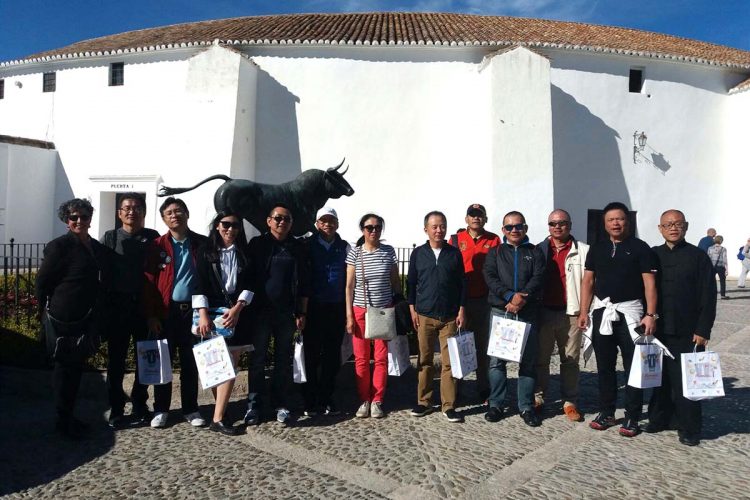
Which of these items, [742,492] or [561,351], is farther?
[561,351]

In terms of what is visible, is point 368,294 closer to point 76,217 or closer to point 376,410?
point 376,410

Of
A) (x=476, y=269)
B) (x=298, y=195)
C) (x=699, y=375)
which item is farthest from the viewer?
(x=298, y=195)

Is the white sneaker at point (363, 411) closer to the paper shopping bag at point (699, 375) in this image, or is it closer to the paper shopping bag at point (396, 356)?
the paper shopping bag at point (396, 356)

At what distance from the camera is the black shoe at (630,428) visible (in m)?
3.84

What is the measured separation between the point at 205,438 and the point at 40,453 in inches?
41.6

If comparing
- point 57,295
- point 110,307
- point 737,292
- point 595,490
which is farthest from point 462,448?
point 737,292

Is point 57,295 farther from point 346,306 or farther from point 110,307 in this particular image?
point 346,306

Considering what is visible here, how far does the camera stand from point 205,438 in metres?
3.72

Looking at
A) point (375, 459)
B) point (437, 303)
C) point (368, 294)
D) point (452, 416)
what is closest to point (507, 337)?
point (437, 303)

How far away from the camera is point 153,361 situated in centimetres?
382

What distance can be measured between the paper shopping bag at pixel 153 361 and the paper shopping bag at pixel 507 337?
2.48 meters

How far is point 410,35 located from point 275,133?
513cm

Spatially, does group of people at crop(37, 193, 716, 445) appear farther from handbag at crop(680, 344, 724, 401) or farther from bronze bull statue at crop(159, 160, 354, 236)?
bronze bull statue at crop(159, 160, 354, 236)

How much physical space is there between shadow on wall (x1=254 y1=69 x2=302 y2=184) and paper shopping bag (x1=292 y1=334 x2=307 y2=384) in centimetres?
1188
